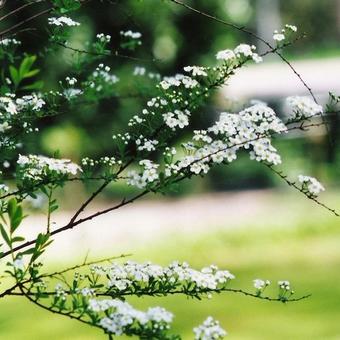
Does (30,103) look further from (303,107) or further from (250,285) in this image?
(250,285)

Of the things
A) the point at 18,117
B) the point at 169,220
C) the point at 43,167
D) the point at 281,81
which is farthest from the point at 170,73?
the point at 43,167

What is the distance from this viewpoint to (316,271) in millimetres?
8391

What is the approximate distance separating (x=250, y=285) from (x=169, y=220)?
3402mm

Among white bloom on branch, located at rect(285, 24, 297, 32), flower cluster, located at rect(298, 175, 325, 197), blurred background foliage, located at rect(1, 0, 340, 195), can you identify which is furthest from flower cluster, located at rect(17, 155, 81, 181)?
blurred background foliage, located at rect(1, 0, 340, 195)

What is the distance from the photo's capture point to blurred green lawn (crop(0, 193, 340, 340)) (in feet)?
22.1

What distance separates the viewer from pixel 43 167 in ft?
8.62

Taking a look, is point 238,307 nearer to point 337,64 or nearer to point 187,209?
point 187,209

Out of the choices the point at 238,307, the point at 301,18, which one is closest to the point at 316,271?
the point at 238,307

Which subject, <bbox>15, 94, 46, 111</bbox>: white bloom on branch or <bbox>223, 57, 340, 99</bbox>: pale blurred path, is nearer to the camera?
<bbox>15, 94, 46, 111</bbox>: white bloom on branch

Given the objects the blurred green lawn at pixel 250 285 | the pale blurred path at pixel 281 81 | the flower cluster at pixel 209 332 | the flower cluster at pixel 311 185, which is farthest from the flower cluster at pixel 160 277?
the pale blurred path at pixel 281 81

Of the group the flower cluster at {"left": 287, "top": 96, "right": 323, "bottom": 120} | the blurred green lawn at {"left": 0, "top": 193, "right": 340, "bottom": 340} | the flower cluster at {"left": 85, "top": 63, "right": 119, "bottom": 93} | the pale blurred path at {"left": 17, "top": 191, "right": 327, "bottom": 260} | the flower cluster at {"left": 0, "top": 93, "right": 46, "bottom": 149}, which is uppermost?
the pale blurred path at {"left": 17, "top": 191, "right": 327, "bottom": 260}

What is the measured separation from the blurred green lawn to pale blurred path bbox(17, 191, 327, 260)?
24 centimetres

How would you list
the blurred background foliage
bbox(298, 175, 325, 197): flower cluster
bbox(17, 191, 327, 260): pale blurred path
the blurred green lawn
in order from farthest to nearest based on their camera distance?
the blurred background foliage, bbox(17, 191, 327, 260): pale blurred path, the blurred green lawn, bbox(298, 175, 325, 197): flower cluster

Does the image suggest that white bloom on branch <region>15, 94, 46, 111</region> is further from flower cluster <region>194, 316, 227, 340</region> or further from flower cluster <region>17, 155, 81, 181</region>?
flower cluster <region>194, 316, 227, 340</region>
